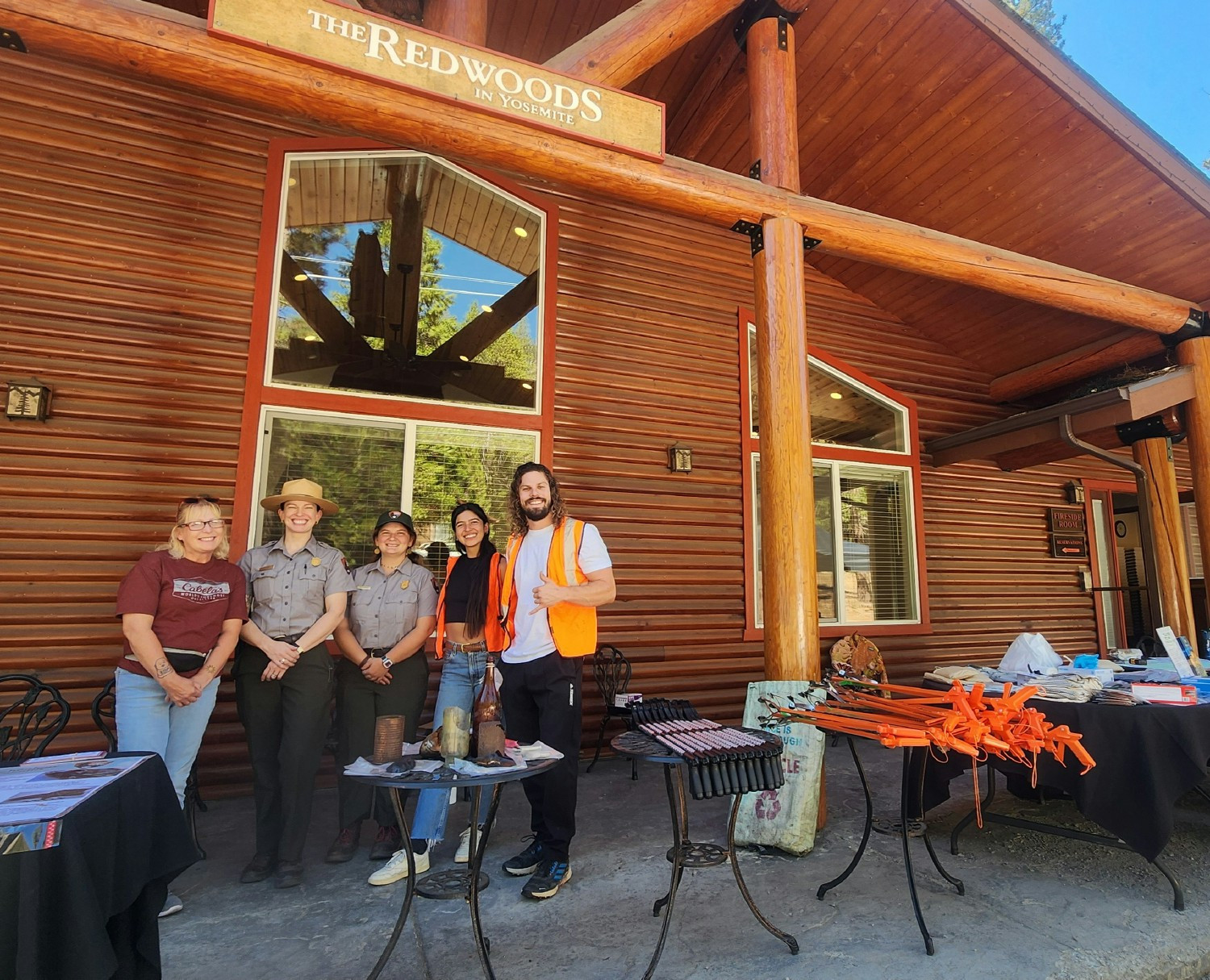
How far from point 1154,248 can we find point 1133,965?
520cm

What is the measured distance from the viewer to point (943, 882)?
9.29 ft

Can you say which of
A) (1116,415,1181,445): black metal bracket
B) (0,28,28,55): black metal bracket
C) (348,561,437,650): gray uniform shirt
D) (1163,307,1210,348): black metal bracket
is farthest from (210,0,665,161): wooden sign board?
(1116,415,1181,445): black metal bracket

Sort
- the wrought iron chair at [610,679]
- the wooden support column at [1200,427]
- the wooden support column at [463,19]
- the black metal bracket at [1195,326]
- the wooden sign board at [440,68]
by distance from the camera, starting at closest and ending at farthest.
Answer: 1. the wooden sign board at [440,68]
2. the wooden support column at [463,19]
3. the wrought iron chair at [610,679]
4. the wooden support column at [1200,427]
5. the black metal bracket at [1195,326]

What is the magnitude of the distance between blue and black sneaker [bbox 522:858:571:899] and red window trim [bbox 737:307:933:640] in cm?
308

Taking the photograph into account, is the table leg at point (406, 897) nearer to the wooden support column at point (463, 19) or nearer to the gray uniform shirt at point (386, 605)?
the gray uniform shirt at point (386, 605)

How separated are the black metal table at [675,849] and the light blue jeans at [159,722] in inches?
70.7

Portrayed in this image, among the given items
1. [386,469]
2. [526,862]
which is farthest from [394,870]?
[386,469]

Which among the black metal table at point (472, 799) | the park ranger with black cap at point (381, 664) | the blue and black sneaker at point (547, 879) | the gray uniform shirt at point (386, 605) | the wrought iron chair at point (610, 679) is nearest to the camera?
the black metal table at point (472, 799)

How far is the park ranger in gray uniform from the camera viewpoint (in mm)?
2857

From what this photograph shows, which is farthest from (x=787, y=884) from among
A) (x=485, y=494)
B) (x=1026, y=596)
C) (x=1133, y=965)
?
(x=1026, y=596)

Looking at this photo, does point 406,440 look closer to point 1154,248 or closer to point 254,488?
point 254,488

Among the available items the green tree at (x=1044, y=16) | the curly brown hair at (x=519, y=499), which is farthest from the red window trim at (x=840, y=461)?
the green tree at (x=1044, y=16)

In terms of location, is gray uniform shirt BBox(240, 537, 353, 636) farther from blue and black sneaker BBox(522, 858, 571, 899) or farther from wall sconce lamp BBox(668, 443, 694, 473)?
wall sconce lamp BBox(668, 443, 694, 473)

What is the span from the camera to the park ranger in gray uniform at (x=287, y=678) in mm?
2857
